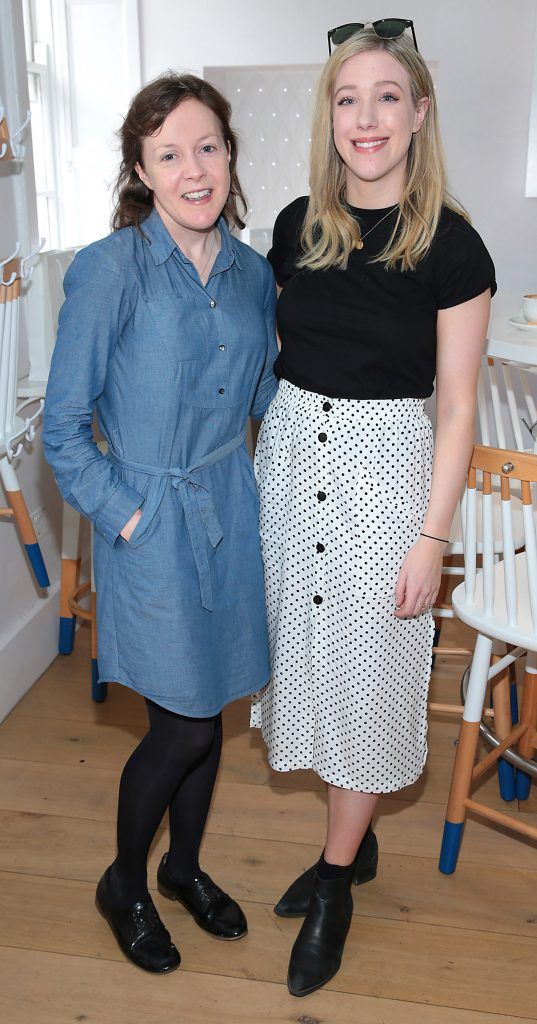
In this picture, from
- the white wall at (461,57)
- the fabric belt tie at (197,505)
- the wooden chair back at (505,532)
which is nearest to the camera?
the fabric belt tie at (197,505)

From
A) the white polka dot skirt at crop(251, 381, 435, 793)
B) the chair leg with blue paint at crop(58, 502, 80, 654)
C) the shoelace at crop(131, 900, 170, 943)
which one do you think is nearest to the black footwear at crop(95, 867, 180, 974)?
the shoelace at crop(131, 900, 170, 943)

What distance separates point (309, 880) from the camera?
1.99 metres

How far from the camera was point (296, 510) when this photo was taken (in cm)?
167

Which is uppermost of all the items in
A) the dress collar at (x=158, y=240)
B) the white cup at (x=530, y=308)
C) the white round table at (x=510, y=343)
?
the dress collar at (x=158, y=240)

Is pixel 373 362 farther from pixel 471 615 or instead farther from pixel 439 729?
pixel 439 729

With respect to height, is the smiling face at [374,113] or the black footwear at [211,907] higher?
the smiling face at [374,113]

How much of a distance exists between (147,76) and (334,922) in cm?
346

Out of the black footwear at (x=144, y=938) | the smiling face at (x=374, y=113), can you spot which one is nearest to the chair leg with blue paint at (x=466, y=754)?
the black footwear at (x=144, y=938)

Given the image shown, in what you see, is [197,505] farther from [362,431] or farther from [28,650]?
[28,650]

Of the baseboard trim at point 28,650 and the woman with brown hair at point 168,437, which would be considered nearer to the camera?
the woman with brown hair at point 168,437

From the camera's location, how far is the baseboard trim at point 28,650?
2703 mm

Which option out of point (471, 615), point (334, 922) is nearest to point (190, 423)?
point (471, 615)

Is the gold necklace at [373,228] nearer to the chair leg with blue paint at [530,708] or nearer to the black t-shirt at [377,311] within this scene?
the black t-shirt at [377,311]

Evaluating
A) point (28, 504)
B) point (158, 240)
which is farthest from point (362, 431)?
point (28, 504)
